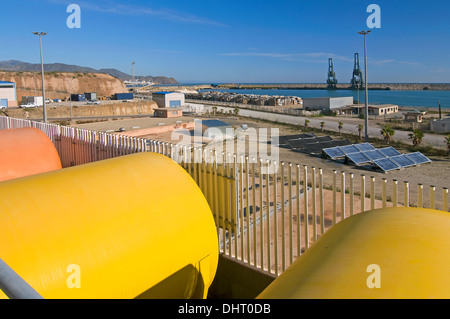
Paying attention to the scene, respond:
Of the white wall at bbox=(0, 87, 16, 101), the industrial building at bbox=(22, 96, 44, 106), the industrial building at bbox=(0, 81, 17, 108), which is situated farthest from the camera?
the industrial building at bbox=(22, 96, 44, 106)

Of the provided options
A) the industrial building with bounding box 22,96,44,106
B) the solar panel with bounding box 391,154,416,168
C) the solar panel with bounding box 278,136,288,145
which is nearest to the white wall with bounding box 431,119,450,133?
the solar panel with bounding box 278,136,288,145

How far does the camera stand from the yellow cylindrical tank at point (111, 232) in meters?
3.00

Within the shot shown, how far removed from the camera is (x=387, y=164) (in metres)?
23.1

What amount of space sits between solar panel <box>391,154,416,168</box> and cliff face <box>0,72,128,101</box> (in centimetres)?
7880

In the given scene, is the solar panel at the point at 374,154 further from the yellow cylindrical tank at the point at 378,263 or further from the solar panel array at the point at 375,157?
the yellow cylindrical tank at the point at 378,263

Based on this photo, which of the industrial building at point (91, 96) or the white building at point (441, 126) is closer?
the white building at point (441, 126)

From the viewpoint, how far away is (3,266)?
170 cm

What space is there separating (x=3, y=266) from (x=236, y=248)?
12.5 feet

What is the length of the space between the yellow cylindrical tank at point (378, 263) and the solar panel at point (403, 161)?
22.9 m

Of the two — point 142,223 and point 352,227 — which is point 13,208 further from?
point 352,227

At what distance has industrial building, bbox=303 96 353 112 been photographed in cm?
7731

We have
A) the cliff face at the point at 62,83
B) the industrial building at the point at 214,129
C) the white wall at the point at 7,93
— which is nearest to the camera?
the industrial building at the point at 214,129

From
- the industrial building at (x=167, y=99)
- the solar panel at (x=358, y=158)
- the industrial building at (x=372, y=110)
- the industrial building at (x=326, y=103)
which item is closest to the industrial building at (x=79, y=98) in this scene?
the industrial building at (x=167, y=99)

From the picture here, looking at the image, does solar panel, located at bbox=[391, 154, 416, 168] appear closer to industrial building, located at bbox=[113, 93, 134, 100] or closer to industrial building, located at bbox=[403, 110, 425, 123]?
industrial building, located at bbox=[403, 110, 425, 123]
